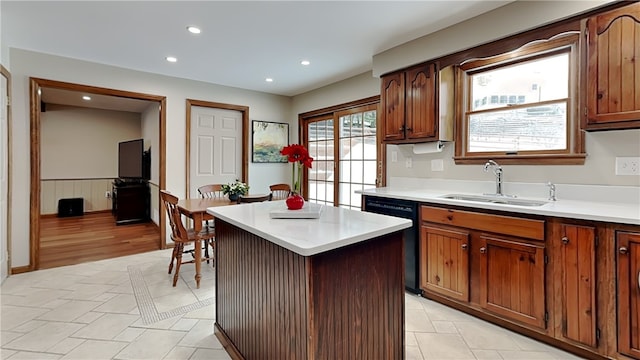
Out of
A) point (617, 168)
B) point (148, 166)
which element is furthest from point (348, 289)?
point (148, 166)

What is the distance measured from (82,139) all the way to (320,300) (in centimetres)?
808

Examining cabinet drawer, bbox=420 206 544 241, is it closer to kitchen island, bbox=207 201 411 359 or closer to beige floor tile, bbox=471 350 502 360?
beige floor tile, bbox=471 350 502 360

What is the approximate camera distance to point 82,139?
705 cm

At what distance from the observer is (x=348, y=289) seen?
138 cm

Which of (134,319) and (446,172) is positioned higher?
(446,172)

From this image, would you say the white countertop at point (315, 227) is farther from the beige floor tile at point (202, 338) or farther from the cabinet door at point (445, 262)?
the cabinet door at point (445, 262)

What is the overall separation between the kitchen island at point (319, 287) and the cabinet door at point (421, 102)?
1599 millimetres

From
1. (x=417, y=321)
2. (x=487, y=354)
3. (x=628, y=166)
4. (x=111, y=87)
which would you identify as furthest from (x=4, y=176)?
(x=628, y=166)

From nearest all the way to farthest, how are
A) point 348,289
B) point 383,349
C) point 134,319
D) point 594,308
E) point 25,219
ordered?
1. point 348,289
2. point 383,349
3. point 594,308
4. point 134,319
5. point 25,219

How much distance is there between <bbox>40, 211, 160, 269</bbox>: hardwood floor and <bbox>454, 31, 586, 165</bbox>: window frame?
4230mm

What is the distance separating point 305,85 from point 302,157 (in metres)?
3.26

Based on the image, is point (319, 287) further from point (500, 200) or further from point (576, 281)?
point (500, 200)

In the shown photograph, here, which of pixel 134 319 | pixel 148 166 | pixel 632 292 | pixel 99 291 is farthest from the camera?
pixel 148 166

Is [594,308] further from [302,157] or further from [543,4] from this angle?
[543,4]
